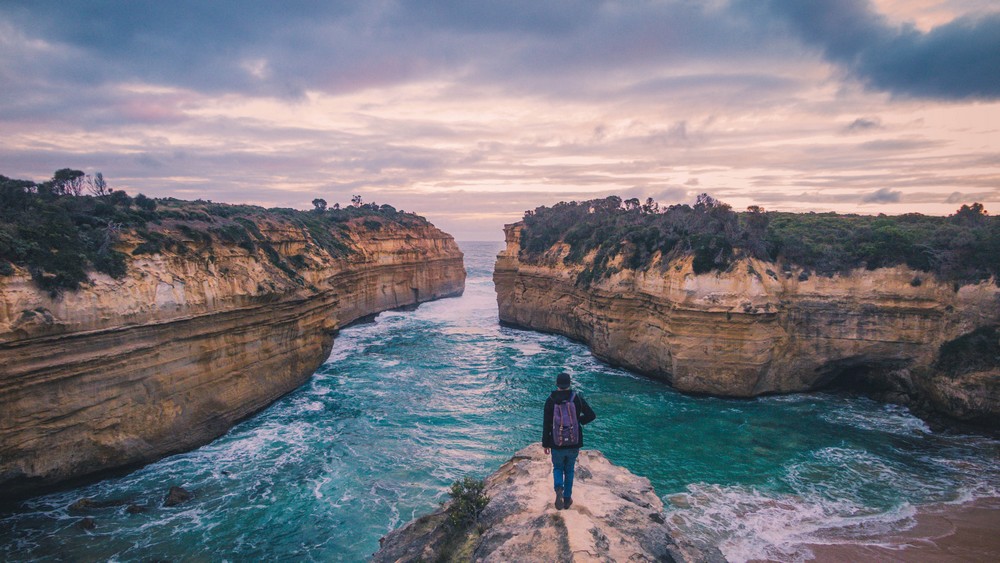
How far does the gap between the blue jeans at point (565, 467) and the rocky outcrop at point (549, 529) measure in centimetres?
35

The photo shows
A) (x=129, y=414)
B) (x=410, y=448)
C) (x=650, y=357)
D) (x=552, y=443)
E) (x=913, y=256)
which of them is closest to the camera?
(x=552, y=443)

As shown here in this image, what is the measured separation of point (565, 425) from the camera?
6578 mm

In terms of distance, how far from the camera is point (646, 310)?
22062 millimetres

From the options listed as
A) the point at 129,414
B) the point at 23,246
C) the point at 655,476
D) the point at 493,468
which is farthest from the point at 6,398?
the point at 655,476

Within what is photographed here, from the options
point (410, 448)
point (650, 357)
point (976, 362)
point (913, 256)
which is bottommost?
point (410, 448)

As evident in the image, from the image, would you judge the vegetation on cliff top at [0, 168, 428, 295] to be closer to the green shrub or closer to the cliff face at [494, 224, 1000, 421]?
the green shrub

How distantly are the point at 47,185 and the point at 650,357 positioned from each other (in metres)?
26.8

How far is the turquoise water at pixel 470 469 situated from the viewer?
1054 cm

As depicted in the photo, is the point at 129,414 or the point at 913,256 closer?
the point at 129,414

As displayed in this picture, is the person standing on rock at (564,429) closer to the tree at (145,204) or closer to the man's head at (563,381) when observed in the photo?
the man's head at (563,381)

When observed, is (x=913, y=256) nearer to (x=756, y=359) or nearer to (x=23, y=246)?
(x=756, y=359)

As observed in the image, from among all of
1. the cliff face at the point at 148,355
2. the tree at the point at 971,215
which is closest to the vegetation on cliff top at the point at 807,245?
the tree at the point at 971,215

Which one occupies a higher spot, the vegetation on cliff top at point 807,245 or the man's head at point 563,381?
the vegetation on cliff top at point 807,245

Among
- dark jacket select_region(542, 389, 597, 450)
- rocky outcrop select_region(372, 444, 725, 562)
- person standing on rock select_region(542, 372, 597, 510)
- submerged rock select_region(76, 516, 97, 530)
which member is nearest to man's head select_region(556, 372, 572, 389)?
person standing on rock select_region(542, 372, 597, 510)
